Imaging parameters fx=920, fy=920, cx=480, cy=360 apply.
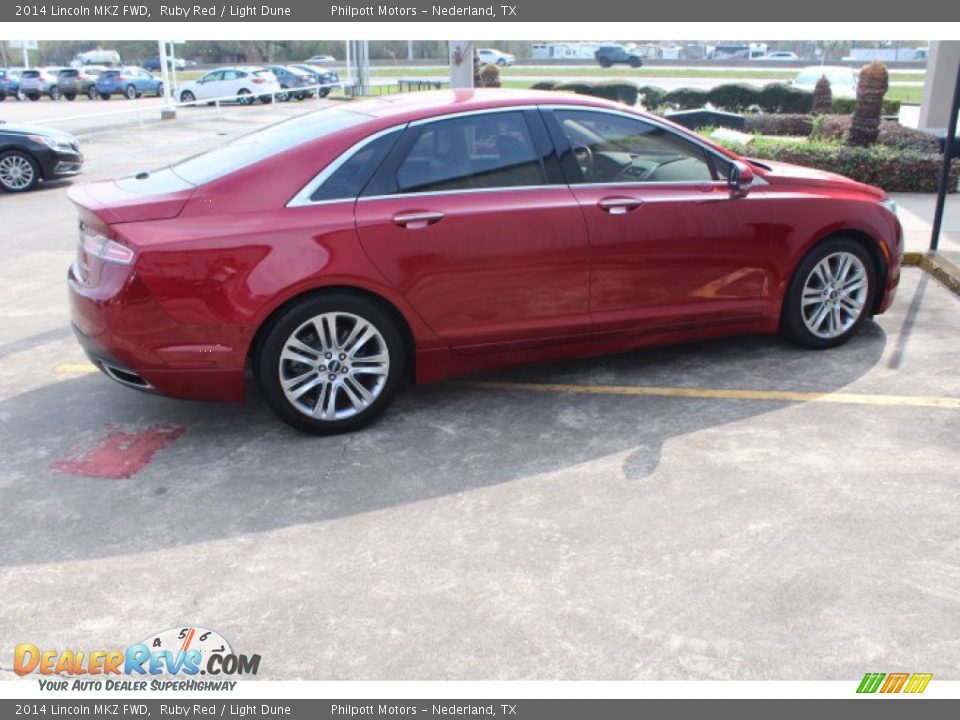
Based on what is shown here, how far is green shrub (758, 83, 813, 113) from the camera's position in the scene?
26125 mm

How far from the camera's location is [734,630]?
10.5 feet

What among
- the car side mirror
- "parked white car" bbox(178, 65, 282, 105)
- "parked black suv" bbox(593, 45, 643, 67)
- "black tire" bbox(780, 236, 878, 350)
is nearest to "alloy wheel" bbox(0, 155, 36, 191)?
the car side mirror

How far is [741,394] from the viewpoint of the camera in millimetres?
5297

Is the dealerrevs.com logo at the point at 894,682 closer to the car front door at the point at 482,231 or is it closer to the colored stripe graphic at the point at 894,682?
the colored stripe graphic at the point at 894,682

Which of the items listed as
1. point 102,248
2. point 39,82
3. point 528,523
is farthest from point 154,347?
point 39,82

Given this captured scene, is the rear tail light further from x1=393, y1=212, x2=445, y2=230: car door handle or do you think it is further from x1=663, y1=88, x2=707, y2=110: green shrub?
x1=663, y1=88, x2=707, y2=110: green shrub

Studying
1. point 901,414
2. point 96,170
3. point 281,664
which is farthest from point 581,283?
point 96,170

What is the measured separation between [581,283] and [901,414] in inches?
73.5

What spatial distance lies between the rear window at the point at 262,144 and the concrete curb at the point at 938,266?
16.7 feet

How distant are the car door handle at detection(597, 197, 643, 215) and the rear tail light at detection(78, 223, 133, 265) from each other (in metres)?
2.49

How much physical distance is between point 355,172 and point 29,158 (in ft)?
36.4

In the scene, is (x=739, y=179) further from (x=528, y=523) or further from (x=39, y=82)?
(x=39, y=82)

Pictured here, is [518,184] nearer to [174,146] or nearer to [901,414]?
[901,414]

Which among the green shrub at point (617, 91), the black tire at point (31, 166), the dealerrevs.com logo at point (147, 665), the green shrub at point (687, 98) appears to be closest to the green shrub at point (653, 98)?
the green shrub at point (687, 98)
